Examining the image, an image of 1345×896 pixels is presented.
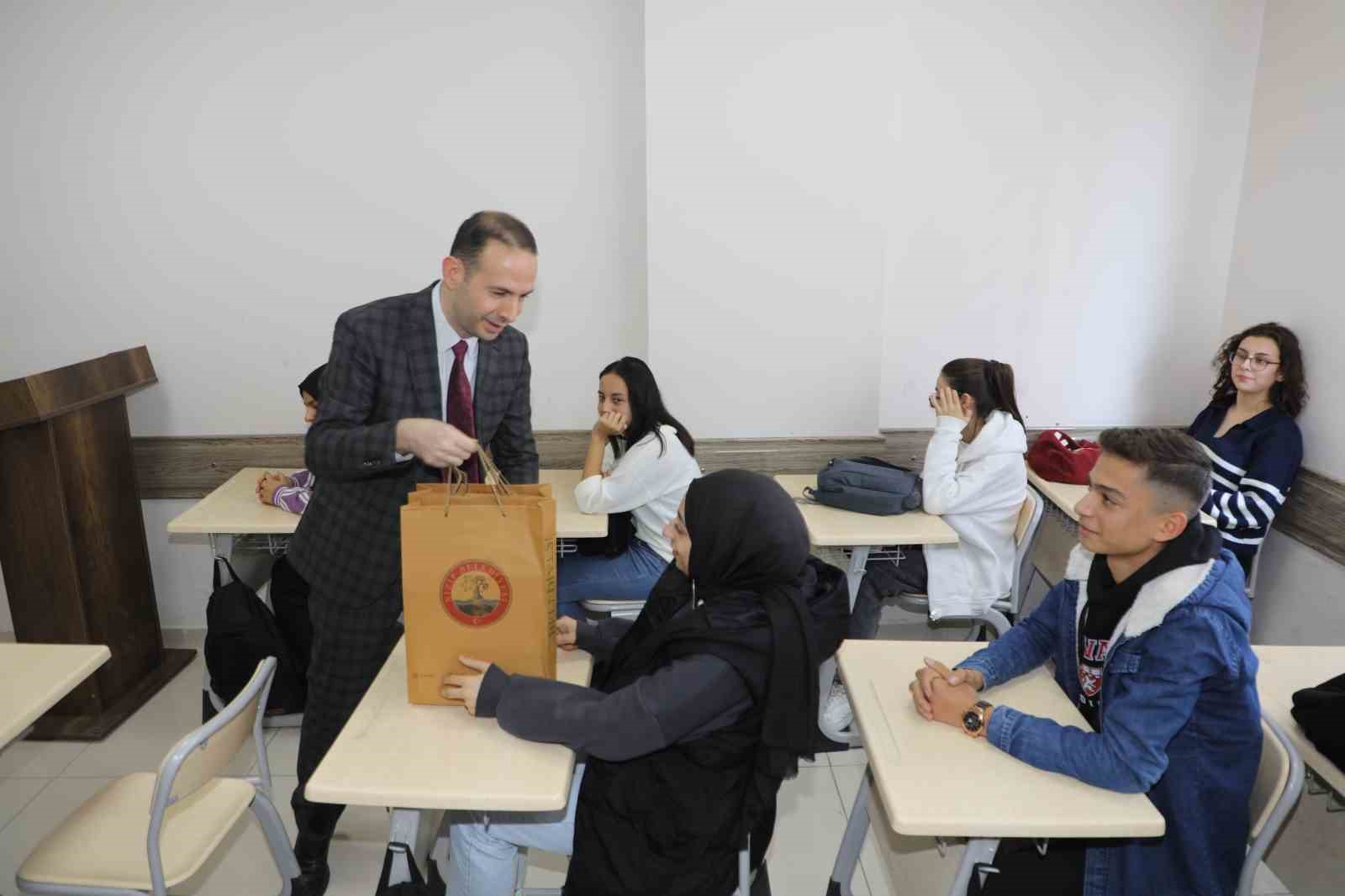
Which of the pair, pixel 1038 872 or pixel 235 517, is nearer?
pixel 1038 872

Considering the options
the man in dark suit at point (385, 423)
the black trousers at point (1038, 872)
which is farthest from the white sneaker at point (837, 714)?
the man in dark suit at point (385, 423)

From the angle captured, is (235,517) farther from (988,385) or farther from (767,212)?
(988,385)

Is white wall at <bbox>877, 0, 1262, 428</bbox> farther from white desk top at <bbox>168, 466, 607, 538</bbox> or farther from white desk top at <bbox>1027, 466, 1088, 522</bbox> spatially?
white desk top at <bbox>168, 466, 607, 538</bbox>

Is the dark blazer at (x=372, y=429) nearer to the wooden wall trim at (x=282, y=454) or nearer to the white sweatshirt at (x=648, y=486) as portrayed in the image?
the white sweatshirt at (x=648, y=486)

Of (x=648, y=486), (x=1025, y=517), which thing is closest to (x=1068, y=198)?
(x=1025, y=517)

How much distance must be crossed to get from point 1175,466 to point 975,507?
1337 millimetres

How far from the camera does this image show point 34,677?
5.89 ft

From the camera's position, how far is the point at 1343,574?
292 cm

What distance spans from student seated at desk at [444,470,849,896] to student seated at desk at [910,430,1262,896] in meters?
0.38

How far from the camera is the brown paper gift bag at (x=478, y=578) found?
1.44 m

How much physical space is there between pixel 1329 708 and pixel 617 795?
53.8 inches

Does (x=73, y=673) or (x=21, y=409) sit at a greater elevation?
(x=21, y=409)

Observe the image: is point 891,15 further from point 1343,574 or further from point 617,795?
point 617,795

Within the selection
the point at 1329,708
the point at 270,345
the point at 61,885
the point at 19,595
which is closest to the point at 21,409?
the point at 19,595
